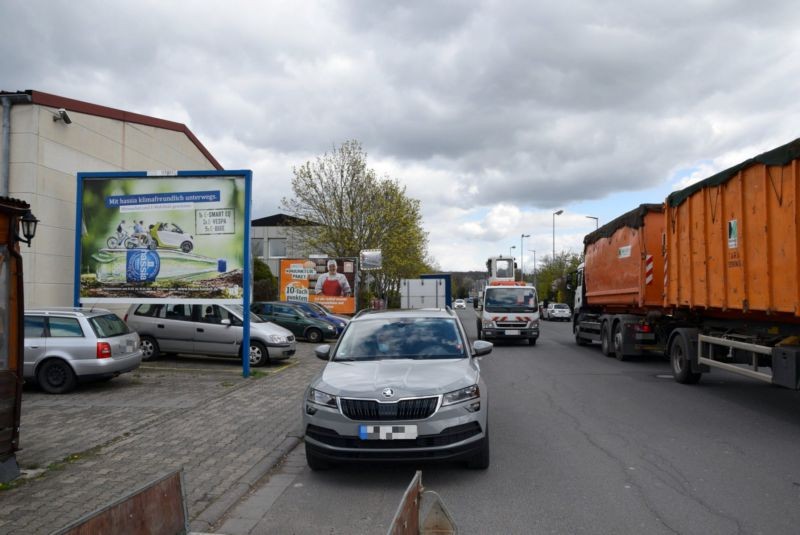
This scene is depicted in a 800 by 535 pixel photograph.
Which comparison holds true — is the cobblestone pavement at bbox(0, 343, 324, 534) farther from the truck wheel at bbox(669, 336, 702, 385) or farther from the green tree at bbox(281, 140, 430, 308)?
the green tree at bbox(281, 140, 430, 308)

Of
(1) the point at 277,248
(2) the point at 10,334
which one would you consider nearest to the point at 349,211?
(1) the point at 277,248

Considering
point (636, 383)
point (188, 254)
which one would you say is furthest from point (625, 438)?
point (188, 254)

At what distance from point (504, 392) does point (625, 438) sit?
3.73 m

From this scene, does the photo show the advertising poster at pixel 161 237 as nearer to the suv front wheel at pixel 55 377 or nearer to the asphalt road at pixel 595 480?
the suv front wheel at pixel 55 377

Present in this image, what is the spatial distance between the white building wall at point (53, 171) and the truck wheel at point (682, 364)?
551 inches

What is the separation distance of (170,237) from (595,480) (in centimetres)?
1079

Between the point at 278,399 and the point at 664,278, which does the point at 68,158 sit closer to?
the point at 278,399

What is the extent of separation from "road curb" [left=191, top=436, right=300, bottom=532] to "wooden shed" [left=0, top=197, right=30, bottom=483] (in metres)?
2.05

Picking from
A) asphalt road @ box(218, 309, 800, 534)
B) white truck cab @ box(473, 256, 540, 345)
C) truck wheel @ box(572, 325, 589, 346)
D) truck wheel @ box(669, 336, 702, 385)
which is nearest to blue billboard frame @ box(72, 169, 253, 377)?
asphalt road @ box(218, 309, 800, 534)

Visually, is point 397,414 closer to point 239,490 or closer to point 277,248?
point 239,490

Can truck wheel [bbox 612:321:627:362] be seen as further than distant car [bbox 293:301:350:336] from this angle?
No

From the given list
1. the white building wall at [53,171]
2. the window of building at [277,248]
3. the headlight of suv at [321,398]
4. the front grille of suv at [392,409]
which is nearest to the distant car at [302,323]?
the white building wall at [53,171]

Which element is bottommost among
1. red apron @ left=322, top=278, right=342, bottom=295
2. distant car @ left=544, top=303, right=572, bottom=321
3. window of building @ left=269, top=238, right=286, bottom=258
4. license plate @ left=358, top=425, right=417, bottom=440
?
distant car @ left=544, top=303, right=572, bottom=321

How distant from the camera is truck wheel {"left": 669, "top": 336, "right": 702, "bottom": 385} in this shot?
450 inches
